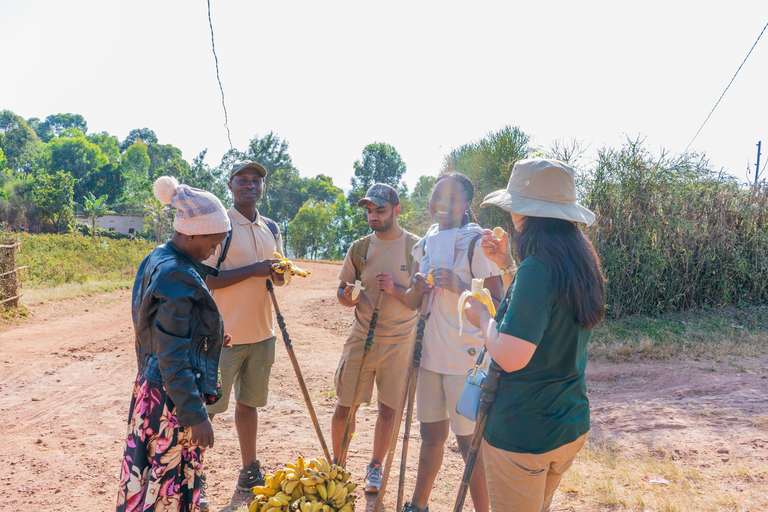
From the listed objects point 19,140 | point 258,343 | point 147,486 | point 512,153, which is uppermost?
point 19,140

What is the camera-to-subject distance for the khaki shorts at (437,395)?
295cm

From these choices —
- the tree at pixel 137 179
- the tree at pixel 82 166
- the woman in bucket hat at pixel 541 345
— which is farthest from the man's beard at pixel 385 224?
the tree at pixel 82 166

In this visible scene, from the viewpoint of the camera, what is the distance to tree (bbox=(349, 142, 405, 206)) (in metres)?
46.9

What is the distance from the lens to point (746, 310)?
9.24m

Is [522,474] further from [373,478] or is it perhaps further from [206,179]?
[206,179]

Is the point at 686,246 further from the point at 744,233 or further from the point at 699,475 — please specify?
the point at 699,475

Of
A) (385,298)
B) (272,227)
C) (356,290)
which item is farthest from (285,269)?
(385,298)

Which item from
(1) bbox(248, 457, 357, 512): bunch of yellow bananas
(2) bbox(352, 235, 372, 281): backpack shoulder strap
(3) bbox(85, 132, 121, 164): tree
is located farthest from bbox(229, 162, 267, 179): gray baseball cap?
(3) bbox(85, 132, 121, 164): tree

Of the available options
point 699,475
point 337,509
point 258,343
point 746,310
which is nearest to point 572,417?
point 337,509

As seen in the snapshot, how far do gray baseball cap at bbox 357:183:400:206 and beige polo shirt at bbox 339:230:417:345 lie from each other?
0.98ft

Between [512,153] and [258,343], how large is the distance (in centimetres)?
885

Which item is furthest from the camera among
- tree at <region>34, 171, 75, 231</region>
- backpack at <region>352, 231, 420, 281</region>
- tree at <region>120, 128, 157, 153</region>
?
tree at <region>120, 128, 157, 153</region>

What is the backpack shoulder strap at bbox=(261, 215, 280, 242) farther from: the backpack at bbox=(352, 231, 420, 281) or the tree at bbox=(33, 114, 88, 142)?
the tree at bbox=(33, 114, 88, 142)

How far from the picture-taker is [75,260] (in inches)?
709
